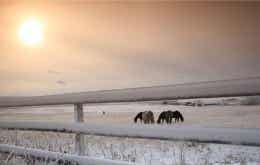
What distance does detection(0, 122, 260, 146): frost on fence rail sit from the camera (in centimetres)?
172

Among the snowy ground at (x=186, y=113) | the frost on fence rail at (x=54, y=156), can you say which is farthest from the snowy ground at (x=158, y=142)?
the frost on fence rail at (x=54, y=156)

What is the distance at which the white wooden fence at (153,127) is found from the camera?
1812 millimetres

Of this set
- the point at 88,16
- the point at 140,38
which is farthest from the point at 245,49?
the point at 88,16

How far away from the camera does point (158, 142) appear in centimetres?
284

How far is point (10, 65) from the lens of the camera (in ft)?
14.9

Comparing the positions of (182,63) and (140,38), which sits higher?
(140,38)

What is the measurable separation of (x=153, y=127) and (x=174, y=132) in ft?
0.54

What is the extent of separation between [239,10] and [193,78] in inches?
26.7

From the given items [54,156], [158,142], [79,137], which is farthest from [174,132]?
[54,156]

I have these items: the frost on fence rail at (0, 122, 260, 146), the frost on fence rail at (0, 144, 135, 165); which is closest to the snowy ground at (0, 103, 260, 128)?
the frost on fence rail at (0, 122, 260, 146)

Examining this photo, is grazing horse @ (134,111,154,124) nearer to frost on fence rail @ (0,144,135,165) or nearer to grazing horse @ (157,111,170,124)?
grazing horse @ (157,111,170,124)

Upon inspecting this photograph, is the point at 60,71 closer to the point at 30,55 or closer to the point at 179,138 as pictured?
the point at 30,55

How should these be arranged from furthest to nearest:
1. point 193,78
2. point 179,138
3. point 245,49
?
point 193,78 → point 245,49 → point 179,138

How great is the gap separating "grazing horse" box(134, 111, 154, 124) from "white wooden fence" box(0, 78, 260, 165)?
45cm
